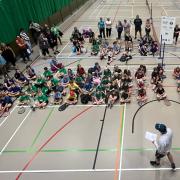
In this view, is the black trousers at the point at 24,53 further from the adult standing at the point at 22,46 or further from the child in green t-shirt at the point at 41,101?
the child in green t-shirt at the point at 41,101

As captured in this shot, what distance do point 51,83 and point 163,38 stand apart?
21.7ft

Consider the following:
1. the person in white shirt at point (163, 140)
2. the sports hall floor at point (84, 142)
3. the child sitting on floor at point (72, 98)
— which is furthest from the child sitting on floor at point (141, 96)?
the person in white shirt at point (163, 140)

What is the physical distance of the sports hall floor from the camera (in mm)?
8047

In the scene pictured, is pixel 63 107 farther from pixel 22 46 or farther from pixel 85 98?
pixel 22 46

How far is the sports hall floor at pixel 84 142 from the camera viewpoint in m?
8.05

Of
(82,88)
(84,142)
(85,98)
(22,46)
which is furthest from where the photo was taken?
(22,46)

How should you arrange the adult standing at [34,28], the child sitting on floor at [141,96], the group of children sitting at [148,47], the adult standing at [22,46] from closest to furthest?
1. the child sitting on floor at [141,96]
2. the group of children sitting at [148,47]
3. the adult standing at [22,46]
4. the adult standing at [34,28]

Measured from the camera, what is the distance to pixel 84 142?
9.35 metres

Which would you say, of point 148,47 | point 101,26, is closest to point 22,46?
point 101,26

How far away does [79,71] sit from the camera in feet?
45.8

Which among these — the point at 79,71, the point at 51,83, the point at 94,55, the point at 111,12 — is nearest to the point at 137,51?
the point at 94,55

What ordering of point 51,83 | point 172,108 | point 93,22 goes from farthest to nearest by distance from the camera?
point 93,22
point 51,83
point 172,108

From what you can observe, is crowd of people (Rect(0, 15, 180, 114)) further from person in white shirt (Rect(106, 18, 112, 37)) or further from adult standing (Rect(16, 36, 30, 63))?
person in white shirt (Rect(106, 18, 112, 37))

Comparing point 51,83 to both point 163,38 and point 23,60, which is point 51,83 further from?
point 163,38
